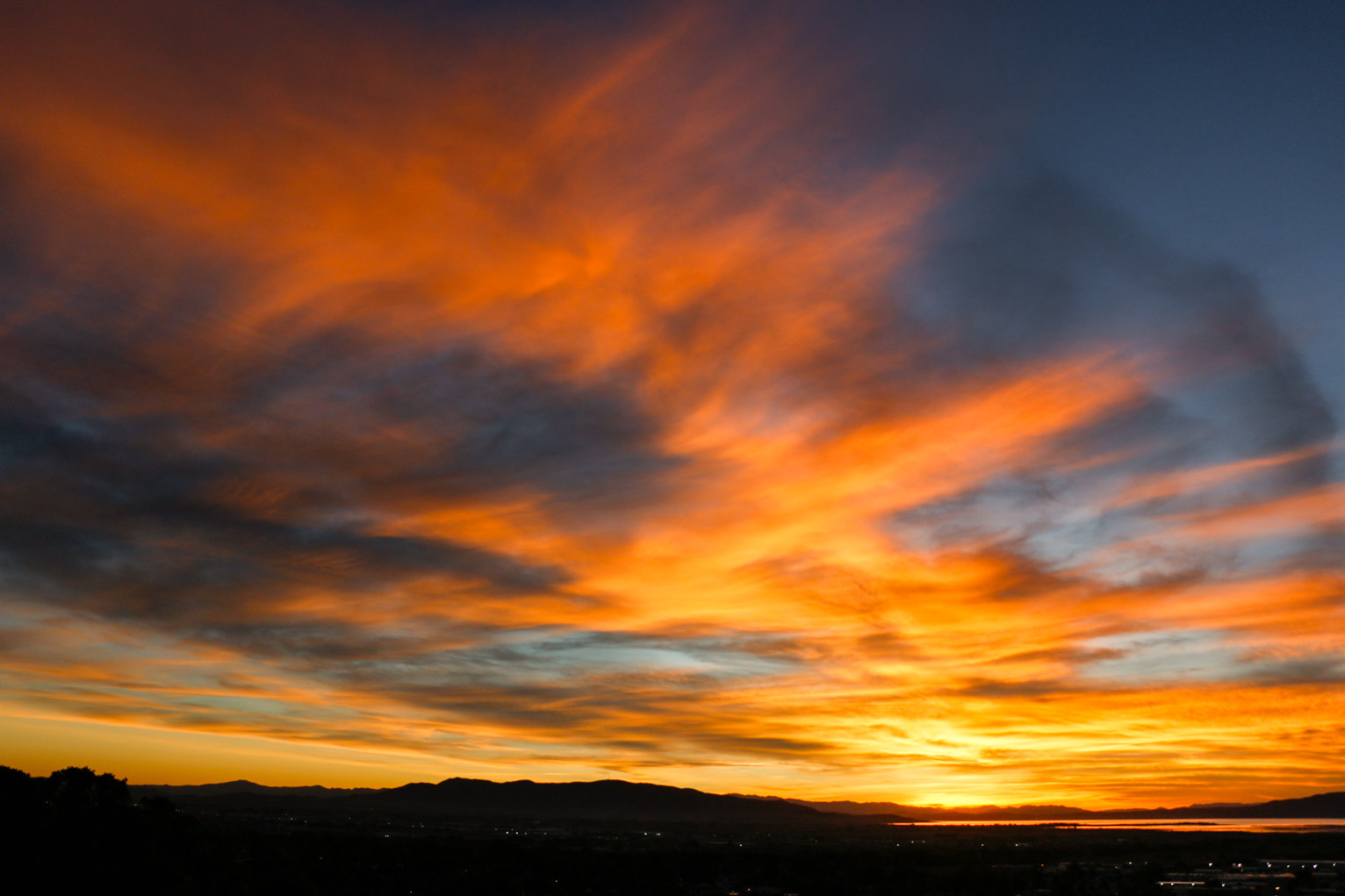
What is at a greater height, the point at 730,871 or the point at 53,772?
the point at 53,772

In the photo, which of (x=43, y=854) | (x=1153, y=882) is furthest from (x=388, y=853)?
(x=1153, y=882)

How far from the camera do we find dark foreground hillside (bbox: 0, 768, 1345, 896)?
88.6 feet

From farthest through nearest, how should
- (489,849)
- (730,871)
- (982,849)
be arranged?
(982,849) < (489,849) < (730,871)

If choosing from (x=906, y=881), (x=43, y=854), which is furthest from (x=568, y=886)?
(x=43, y=854)

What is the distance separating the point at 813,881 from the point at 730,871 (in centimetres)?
938

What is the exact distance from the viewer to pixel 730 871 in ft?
207

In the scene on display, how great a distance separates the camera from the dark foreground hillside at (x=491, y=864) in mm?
27000

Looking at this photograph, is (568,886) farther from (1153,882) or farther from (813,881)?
(1153,882)

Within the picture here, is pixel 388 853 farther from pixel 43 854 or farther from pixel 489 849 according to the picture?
pixel 43 854

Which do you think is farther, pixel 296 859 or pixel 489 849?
pixel 489 849

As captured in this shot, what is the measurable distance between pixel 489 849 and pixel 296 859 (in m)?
17.9

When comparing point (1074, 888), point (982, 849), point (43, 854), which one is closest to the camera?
point (43, 854)

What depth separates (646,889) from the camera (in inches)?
2057

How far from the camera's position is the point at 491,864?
198 ft
